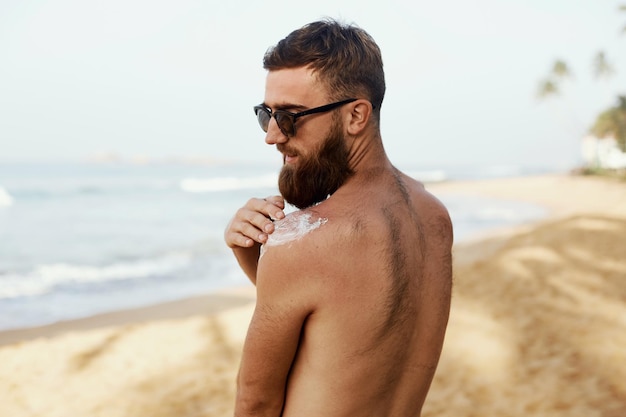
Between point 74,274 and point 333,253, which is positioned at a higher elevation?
point 333,253

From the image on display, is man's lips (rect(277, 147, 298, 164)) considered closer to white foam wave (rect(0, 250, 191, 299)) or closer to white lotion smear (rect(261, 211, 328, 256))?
white lotion smear (rect(261, 211, 328, 256))

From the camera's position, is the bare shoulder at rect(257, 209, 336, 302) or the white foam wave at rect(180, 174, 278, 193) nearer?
the bare shoulder at rect(257, 209, 336, 302)

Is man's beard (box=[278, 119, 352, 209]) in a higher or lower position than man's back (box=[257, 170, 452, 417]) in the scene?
higher

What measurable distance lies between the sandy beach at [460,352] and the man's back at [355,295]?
10.3ft

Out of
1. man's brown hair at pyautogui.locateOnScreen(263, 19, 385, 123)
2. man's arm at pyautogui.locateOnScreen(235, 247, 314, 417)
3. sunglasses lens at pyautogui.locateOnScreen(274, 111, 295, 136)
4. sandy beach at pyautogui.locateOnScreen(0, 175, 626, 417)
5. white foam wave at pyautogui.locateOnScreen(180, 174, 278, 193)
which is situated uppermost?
man's brown hair at pyautogui.locateOnScreen(263, 19, 385, 123)

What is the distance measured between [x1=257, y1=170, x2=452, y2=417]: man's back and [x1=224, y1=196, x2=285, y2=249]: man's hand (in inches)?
3.4

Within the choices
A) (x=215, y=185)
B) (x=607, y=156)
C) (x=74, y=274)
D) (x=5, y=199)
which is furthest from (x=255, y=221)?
(x=215, y=185)

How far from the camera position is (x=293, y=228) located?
59.1 inches

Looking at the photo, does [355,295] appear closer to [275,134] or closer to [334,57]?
[275,134]

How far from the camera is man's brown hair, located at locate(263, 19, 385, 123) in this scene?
1535 mm

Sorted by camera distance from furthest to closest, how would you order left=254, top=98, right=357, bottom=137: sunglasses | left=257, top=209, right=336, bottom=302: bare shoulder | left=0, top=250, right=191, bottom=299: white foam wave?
left=0, top=250, right=191, bottom=299: white foam wave
left=254, top=98, right=357, bottom=137: sunglasses
left=257, top=209, right=336, bottom=302: bare shoulder

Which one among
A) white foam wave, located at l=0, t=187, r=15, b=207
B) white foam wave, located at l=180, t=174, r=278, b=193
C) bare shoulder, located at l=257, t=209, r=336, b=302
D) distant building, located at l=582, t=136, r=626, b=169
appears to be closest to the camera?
bare shoulder, located at l=257, t=209, r=336, b=302

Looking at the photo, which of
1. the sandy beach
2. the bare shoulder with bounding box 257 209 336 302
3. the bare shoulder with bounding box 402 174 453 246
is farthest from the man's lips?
the sandy beach

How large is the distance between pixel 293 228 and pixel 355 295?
0.70 ft
